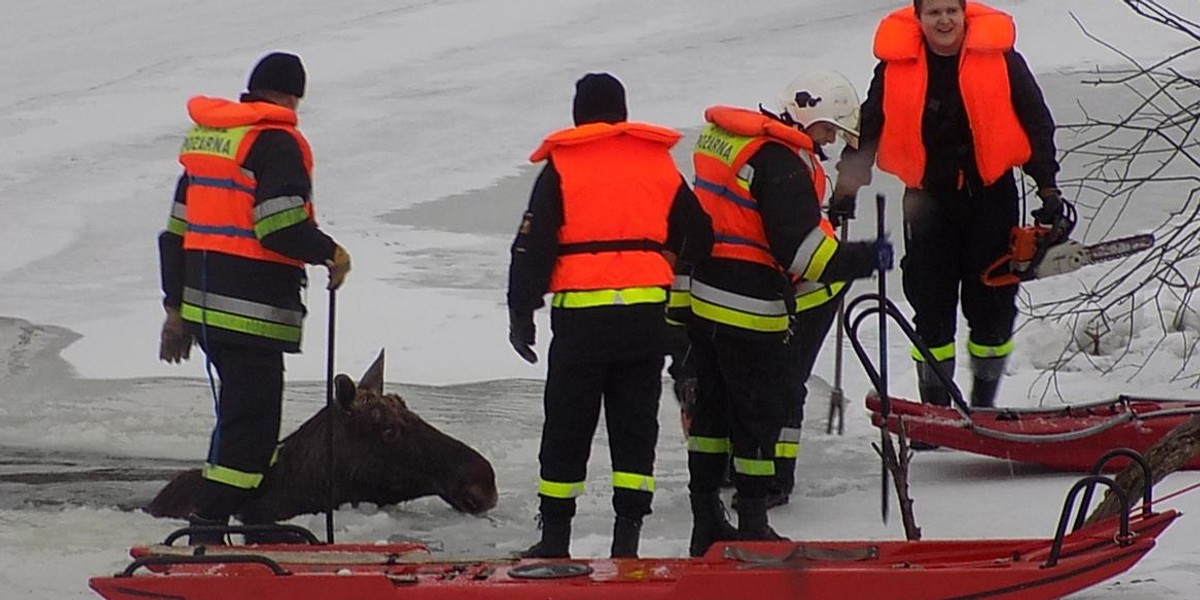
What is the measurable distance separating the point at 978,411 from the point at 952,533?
902mm

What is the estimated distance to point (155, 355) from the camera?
8.95m

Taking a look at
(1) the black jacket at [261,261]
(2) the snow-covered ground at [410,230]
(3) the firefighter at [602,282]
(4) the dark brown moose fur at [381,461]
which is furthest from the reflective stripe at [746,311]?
(1) the black jacket at [261,261]

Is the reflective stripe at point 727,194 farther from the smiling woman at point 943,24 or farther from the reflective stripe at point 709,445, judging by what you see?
the smiling woman at point 943,24

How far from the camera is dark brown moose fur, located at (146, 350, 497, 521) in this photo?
6602 mm

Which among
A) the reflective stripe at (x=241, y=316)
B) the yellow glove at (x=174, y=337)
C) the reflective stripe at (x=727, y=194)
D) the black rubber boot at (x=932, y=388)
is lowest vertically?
the black rubber boot at (x=932, y=388)

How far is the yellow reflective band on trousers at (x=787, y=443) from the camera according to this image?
21.2 feet

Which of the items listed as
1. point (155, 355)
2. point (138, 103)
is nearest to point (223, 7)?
point (138, 103)

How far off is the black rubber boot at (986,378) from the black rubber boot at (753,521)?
5.61ft

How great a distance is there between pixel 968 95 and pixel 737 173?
146cm

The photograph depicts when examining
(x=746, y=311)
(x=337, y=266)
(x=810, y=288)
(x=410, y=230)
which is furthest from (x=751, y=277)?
(x=410, y=230)

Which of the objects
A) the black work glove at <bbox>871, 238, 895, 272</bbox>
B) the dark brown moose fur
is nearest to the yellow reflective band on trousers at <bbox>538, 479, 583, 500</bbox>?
the dark brown moose fur

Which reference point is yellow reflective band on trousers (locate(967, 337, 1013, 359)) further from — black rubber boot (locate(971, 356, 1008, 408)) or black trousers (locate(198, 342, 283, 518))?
black trousers (locate(198, 342, 283, 518))

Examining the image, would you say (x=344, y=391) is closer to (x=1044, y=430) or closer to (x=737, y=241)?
(x=737, y=241)

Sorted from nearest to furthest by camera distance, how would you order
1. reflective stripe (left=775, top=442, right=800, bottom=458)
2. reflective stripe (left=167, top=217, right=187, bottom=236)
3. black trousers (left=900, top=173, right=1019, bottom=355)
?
reflective stripe (left=167, top=217, right=187, bottom=236)
reflective stripe (left=775, top=442, right=800, bottom=458)
black trousers (left=900, top=173, right=1019, bottom=355)
